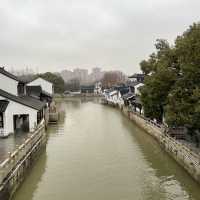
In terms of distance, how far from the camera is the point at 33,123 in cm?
2669

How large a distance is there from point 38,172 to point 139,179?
5825mm

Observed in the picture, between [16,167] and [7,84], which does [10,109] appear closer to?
[7,84]

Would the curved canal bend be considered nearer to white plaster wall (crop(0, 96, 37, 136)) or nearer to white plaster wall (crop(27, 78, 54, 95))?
white plaster wall (crop(0, 96, 37, 136))

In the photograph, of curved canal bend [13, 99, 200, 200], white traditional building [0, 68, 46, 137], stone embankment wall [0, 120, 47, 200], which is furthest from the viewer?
white traditional building [0, 68, 46, 137]

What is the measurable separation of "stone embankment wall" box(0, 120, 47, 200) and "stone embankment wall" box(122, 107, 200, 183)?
870 centimetres

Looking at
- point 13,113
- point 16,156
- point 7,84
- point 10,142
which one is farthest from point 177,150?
point 7,84

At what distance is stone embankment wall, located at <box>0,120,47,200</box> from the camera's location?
520 inches

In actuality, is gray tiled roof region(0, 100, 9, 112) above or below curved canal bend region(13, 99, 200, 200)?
above

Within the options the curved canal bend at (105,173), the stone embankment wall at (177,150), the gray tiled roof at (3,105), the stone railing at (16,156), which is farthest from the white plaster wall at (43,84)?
the stone railing at (16,156)

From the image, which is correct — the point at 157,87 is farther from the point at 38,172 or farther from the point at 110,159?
the point at 38,172

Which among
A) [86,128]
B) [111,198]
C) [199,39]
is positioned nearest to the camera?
[111,198]

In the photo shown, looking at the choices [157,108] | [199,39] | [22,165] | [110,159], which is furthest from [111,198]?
[157,108]

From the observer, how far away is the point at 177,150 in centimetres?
2012

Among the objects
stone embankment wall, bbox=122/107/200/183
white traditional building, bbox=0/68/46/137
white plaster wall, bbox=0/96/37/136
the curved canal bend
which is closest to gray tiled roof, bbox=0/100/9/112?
white traditional building, bbox=0/68/46/137
